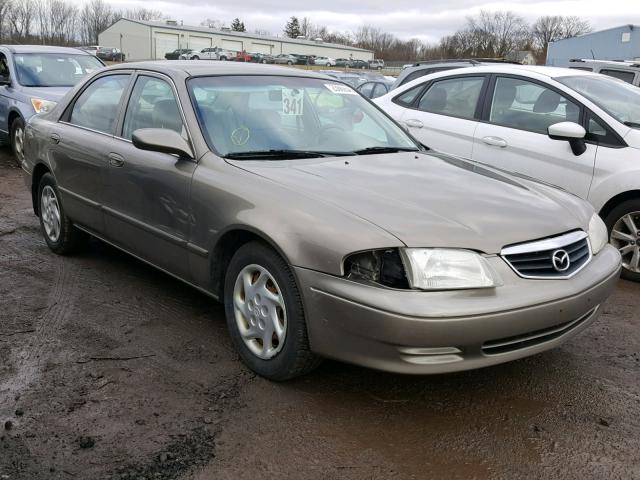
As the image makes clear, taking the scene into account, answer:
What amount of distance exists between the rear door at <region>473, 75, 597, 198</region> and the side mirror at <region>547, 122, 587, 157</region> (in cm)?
6

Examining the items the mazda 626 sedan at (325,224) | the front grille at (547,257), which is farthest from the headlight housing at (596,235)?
the front grille at (547,257)

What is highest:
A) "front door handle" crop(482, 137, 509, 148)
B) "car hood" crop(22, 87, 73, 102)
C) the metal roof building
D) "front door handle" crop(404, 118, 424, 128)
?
the metal roof building

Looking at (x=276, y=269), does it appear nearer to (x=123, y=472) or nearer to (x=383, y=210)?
(x=383, y=210)

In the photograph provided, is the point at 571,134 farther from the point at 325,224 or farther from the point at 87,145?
the point at 87,145

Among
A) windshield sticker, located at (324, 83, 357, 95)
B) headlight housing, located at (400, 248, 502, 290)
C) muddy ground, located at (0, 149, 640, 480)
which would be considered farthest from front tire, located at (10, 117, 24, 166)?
headlight housing, located at (400, 248, 502, 290)

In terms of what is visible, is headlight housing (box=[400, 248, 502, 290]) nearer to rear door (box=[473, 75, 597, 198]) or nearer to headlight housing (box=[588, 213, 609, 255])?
headlight housing (box=[588, 213, 609, 255])

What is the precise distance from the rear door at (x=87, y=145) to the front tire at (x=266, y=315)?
65.2 inches

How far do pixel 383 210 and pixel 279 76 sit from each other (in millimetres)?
1740

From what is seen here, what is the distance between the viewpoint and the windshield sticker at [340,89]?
4.44m

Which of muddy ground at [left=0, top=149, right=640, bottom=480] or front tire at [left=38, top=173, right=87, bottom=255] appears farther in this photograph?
front tire at [left=38, top=173, right=87, bottom=255]

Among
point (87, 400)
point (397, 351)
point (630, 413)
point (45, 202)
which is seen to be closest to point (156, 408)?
point (87, 400)

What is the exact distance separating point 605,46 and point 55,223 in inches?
1508

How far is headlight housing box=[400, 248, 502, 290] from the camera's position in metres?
2.69

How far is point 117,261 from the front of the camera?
206 inches
